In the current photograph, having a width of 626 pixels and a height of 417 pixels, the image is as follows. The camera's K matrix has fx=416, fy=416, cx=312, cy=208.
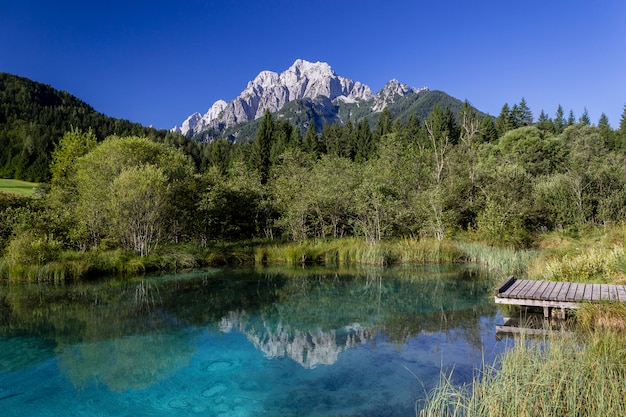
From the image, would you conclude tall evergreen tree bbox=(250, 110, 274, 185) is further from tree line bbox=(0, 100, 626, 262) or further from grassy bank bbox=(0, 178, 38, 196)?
grassy bank bbox=(0, 178, 38, 196)

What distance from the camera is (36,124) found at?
193 ft

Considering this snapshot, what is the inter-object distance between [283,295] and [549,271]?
7827mm

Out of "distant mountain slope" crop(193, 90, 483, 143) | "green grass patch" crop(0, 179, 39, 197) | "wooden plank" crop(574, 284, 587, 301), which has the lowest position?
"wooden plank" crop(574, 284, 587, 301)

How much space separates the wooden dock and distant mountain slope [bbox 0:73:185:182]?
49.5 metres

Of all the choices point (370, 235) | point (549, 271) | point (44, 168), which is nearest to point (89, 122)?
point (44, 168)

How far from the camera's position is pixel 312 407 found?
534 centimetres

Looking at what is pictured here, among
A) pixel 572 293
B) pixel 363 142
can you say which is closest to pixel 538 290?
pixel 572 293

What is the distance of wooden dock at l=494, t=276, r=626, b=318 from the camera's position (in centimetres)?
798

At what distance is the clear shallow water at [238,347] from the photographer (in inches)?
221

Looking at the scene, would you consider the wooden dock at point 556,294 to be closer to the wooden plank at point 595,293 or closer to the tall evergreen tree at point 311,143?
the wooden plank at point 595,293

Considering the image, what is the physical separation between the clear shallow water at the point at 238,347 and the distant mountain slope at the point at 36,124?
139 feet

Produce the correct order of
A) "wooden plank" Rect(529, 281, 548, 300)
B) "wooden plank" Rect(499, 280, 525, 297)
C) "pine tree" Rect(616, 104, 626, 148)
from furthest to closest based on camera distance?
"pine tree" Rect(616, 104, 626, 148), "wooden plank" Rect(499, 280, 525, 297), "wooden plank" Rect(529, 281, 548, 300)

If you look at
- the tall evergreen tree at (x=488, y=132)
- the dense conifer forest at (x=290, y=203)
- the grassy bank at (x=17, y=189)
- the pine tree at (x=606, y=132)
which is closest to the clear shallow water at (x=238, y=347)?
the dense conifer forest at (x=290, y=203)

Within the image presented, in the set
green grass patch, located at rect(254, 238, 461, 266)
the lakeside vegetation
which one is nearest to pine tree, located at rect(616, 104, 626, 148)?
the lakeside vegetation
